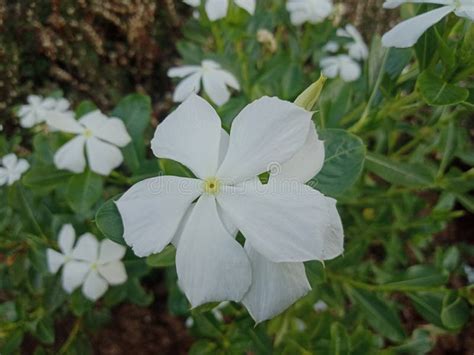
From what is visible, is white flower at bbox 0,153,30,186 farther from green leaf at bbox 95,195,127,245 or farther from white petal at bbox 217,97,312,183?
white petal at bbox 217,97,312,183

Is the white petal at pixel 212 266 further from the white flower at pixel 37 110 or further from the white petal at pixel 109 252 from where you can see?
the white flower at pixel 37 110

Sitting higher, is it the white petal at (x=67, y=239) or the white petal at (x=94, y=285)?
the white petal at (x=67, y=239)

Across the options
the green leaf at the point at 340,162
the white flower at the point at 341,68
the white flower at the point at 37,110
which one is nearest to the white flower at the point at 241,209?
the green leaf at the point at 340,162

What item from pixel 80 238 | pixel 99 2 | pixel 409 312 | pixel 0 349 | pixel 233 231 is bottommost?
pixel 409 312

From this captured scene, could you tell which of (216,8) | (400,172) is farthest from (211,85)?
(400,172)

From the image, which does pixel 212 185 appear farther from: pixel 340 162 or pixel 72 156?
pixel 72 156

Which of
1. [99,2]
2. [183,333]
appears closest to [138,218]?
[183,333]

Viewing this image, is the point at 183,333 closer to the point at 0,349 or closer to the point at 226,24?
the point at 0,349
